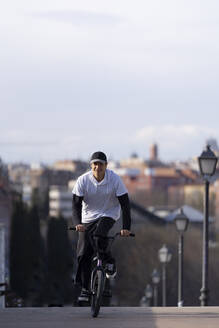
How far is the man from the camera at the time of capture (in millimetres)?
15734

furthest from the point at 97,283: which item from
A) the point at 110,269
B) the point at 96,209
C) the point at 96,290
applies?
the point at 96,209

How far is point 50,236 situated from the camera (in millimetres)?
112438

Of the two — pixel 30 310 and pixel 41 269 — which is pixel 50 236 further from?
pixel 30 310

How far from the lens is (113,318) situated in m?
15.6

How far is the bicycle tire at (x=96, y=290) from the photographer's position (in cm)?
1550

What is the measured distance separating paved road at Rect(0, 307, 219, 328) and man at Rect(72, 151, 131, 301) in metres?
0.48

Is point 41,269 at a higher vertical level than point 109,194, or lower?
lower

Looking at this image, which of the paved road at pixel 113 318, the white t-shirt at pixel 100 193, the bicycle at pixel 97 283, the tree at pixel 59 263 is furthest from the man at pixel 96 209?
the tree at pixel 59 263

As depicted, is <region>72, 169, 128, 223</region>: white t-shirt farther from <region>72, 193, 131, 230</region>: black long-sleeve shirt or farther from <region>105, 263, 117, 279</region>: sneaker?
<region>105, 263, 117, 279</region>: sneaker

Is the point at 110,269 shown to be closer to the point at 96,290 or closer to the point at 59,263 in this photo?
the point at 96,290

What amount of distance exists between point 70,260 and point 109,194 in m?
95.2

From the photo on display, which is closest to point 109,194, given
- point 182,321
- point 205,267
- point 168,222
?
point 182,321

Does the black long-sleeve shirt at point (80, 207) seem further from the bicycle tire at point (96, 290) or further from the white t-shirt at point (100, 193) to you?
the bicycle tire at point (96, 290)

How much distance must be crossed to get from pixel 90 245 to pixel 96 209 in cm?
38
